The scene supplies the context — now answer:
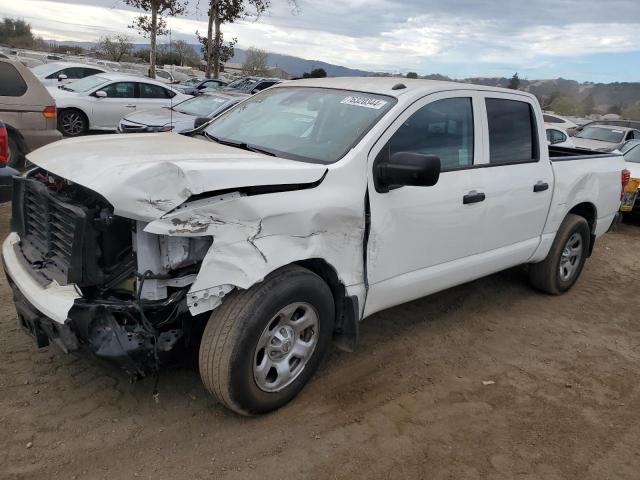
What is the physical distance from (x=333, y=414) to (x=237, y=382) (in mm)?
706

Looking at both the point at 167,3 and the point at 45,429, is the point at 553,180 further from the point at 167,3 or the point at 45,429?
the point at 167,3

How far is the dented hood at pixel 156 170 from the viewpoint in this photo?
2648mm

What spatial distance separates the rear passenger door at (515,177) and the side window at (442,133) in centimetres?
22

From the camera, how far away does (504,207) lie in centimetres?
441

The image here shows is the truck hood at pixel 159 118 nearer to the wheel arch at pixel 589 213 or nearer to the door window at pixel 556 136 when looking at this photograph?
the wheel arch at pixel 589 213

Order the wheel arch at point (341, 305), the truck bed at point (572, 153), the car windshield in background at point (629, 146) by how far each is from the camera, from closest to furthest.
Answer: the wheel arch at point (341, 305)
the truck bed at point (572, 153)
the car windshield in background at point (629, 146)

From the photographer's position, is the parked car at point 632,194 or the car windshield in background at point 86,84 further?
the car windshield in background at point 86,84

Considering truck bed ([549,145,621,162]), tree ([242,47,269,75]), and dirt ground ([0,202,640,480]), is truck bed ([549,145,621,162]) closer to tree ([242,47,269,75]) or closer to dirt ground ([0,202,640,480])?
dirt ground ([0,202,640,480])

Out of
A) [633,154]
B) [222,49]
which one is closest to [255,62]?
[222,49]

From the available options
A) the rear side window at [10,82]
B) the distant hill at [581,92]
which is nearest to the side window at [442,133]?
the rear side window at [10,82]

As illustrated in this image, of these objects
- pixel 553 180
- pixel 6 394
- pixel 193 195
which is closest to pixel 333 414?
pixel 193 195

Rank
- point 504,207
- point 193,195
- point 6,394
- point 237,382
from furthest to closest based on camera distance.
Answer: point 504,207 < point 6,394 < point 237,382 < point 193,195

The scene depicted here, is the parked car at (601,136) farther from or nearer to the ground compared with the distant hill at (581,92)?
nearer to the ground

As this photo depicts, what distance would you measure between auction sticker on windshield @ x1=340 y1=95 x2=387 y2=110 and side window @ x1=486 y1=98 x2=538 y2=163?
3.58 ft
